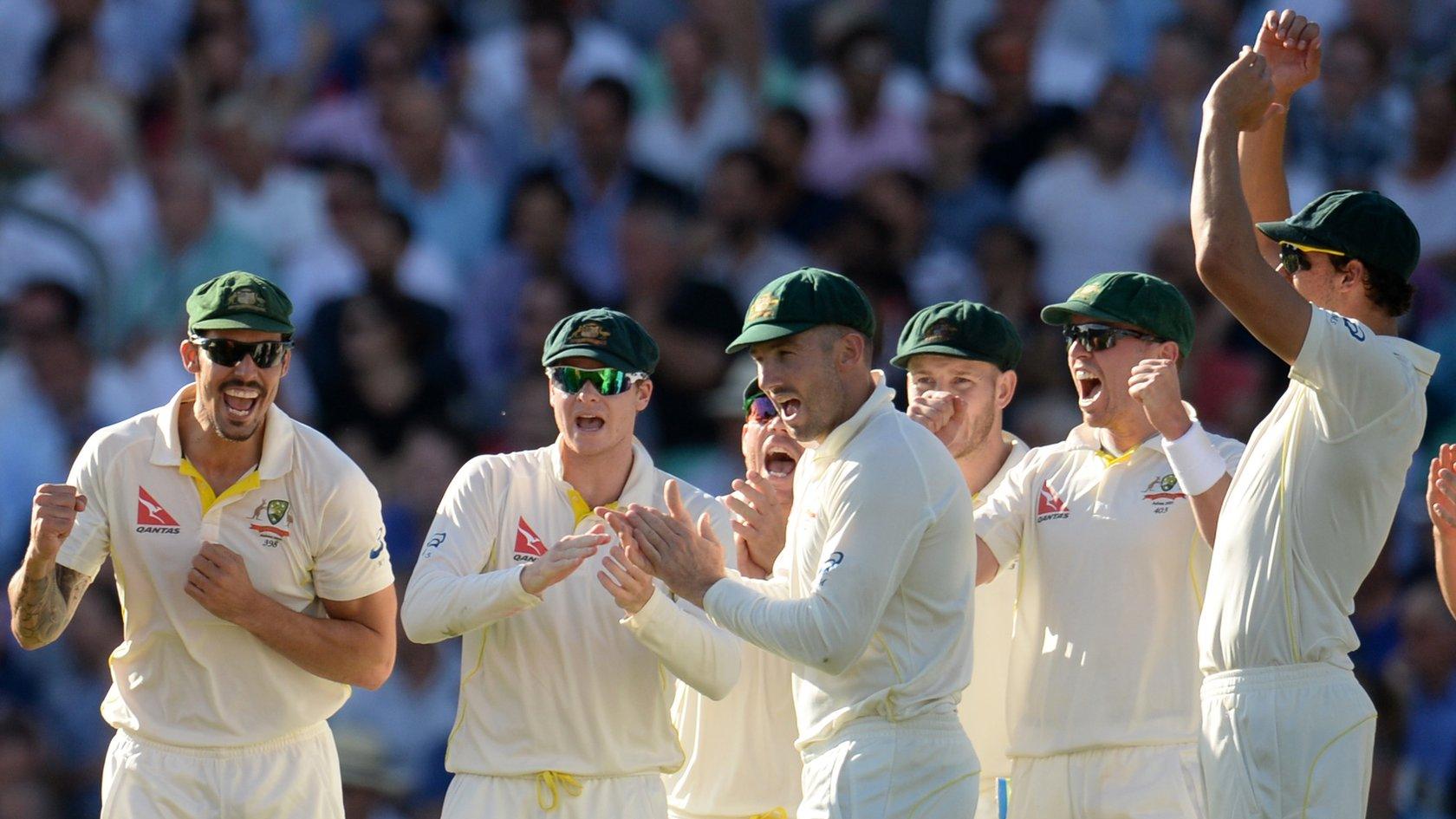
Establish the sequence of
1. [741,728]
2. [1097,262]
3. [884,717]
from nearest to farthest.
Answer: [884,717] → [741,728] → [1097,262]

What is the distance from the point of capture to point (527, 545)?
18.3ft

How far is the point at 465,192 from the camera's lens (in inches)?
406

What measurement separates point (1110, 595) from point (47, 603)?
301cm

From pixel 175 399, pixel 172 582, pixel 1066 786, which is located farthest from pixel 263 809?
pixel 1066 786

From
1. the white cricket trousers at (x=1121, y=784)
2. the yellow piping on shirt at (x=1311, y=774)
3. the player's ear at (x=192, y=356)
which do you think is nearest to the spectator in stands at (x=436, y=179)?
the player's ear at (x=192, y=356)

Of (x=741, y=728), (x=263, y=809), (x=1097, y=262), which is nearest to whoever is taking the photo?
(x=263, y=809)

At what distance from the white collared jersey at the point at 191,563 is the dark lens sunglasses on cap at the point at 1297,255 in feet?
8.93

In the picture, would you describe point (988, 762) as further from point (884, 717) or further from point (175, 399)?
point (175, 399)

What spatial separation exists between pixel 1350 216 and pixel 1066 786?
6.00ft

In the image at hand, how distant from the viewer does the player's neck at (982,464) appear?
6.19 m

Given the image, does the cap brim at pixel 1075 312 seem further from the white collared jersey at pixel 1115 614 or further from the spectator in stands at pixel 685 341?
the spectator in stands at pixel 685 341

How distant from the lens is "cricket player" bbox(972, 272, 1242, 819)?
18.1ft

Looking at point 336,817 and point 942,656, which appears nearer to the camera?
point 942,656

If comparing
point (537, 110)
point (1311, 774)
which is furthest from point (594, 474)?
point (537, 110)
